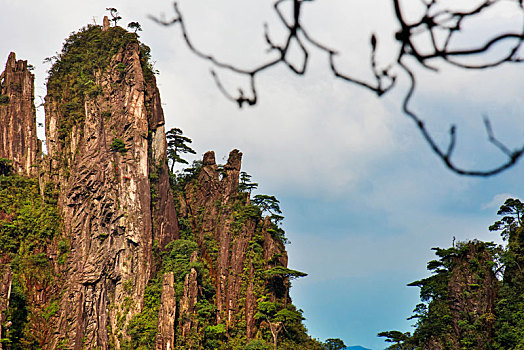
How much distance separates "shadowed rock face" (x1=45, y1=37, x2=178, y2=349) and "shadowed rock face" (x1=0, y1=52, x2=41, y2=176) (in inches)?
119

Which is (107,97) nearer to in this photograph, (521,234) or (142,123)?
(142,123)

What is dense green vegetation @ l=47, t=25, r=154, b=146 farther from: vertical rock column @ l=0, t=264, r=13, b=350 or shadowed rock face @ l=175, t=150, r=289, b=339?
vertical rock column @ l=0, t=264, r=13, b=350

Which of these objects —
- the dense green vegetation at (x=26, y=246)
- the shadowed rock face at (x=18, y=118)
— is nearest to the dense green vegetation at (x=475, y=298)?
the dense green vegetation at (x=26, y=246)

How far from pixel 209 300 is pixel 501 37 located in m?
39.2

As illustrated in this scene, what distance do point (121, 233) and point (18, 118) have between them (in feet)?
49.0

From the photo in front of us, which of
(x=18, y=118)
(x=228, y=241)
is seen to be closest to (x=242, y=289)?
(x=228, y=241)

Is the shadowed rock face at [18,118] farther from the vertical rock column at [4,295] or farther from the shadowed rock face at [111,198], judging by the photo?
the vertical rock column at [4,295]

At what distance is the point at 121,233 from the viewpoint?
38.7m

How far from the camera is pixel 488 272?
34719 mm

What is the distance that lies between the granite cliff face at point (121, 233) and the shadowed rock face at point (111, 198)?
8 cm

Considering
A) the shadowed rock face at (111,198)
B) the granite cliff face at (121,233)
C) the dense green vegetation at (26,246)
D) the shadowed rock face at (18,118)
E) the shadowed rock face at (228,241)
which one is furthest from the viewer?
the shadowed rock face at (18,118)

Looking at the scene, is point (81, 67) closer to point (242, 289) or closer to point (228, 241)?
point (228, 241)

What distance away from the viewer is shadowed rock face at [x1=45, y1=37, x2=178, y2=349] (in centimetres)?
3678

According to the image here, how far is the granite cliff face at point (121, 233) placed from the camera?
118 feet
